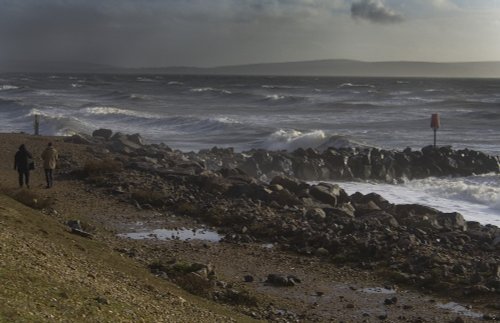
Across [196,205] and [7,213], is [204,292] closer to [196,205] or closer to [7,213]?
[7,213]

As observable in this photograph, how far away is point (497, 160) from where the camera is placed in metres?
27.3

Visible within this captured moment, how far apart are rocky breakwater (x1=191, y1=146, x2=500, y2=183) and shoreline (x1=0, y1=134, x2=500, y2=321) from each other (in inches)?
151

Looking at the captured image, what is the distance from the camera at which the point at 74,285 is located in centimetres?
758

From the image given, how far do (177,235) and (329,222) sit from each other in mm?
3410

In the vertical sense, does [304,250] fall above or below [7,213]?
below

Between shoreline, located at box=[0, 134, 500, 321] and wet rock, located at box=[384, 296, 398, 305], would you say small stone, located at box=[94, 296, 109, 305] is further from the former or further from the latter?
wet rock, located at box=[384, 296, 398, 305]

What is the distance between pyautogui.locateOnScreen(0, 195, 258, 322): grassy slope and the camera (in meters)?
6.62

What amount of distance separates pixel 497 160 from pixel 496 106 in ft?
133

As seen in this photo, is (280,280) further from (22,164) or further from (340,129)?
(340,129)

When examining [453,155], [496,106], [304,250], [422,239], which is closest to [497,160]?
[453,155]

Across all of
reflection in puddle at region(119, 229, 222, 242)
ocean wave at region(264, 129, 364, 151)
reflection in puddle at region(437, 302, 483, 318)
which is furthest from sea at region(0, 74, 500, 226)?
reflection in puddle at region(119, 229, 222, 242)

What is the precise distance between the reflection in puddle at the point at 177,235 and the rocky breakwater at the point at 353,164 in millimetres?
9747

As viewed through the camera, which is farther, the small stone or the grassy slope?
the small stone

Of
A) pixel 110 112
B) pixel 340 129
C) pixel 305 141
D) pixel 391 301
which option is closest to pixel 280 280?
pixel 391 301
